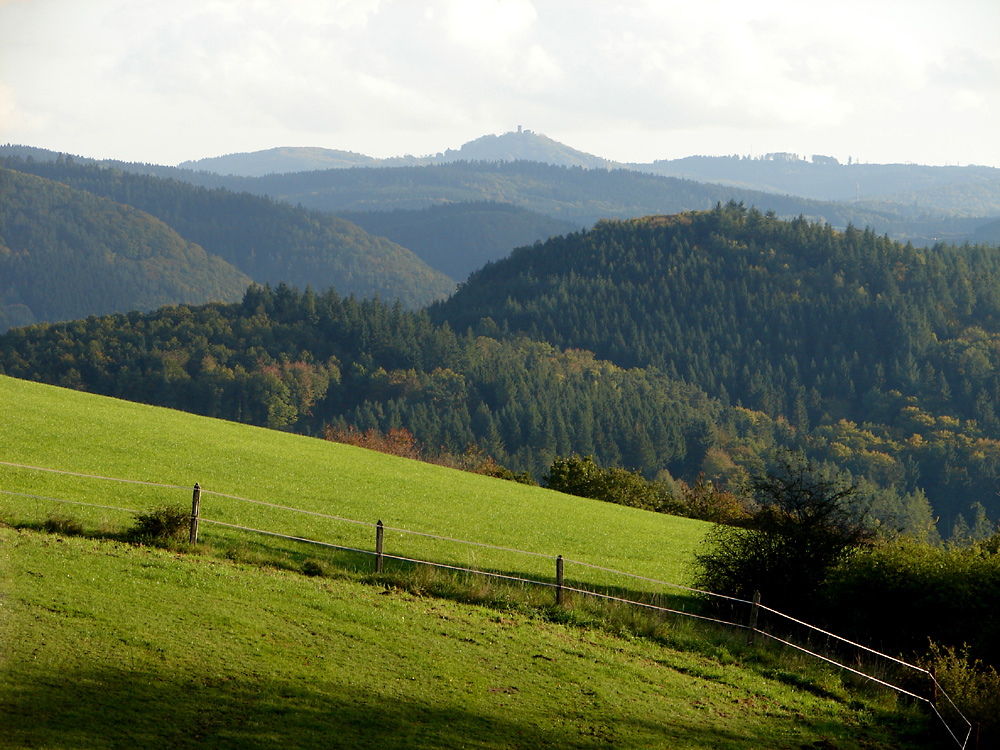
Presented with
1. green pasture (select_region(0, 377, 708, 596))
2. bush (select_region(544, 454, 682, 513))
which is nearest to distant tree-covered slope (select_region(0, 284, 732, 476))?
bush (select_region(544, 454, 682, 513))

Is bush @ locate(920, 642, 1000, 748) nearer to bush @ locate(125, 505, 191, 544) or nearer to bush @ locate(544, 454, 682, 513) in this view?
bush @ locate(125, 505, 191, 544)

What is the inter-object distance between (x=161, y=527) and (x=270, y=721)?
9.04m

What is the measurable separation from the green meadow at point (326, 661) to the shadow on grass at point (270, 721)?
0.10ft

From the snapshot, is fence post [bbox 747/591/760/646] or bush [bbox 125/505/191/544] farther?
fence post [bbox 747/591/760/646]

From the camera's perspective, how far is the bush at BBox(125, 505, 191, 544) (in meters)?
19.5

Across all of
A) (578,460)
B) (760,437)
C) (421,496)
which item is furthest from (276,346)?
(421,496)

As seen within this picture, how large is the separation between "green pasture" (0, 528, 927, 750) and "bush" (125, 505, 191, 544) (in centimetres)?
87

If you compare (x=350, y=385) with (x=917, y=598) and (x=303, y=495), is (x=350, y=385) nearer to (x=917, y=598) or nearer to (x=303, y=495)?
(x=303, y=495)

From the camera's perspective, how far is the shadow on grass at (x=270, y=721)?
10.4 metres

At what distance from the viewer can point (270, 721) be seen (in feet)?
38.7

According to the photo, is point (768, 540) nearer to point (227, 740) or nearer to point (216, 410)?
point (227, 740)

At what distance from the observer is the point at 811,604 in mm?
21469

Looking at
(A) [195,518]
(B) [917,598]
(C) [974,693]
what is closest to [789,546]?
(B) [917,598]

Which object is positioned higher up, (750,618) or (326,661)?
(326,661)
